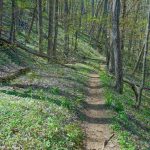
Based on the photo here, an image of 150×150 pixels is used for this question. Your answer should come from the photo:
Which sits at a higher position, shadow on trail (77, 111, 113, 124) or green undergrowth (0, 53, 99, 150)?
green undergrowth (0, 53, 99, 150)

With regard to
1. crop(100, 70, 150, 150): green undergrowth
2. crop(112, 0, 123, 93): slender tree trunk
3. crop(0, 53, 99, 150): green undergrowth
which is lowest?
crop(100, 70, 150, 150): green undergrowth

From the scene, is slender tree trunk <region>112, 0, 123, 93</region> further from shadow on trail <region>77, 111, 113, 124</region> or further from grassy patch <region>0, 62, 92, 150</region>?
shadow on trail <region>77, 111, 113, 124</region>

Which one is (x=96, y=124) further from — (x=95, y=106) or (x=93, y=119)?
(x=95, y=106)

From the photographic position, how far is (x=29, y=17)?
6225 centimetres

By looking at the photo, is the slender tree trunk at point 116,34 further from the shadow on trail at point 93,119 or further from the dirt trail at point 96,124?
the shadow on trail at point 93,119

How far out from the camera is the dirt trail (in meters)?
14.2

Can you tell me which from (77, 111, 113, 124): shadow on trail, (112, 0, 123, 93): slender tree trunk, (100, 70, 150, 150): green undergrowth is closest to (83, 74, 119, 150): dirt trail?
(77, 111, 113, 124): shadow on trail

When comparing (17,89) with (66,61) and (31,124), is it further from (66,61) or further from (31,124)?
(66,61)

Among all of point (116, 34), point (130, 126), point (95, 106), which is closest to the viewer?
point (130, 126)

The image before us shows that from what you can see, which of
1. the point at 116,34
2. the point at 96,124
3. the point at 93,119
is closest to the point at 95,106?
the point at 93,119

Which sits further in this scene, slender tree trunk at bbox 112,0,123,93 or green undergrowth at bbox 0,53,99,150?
slender tree trunk at bbox 112,0,123,93

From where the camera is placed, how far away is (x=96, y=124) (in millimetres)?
16875

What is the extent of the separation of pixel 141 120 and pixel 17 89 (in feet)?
23.5

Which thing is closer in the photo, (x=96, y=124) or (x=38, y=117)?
(x=38, y=117)
